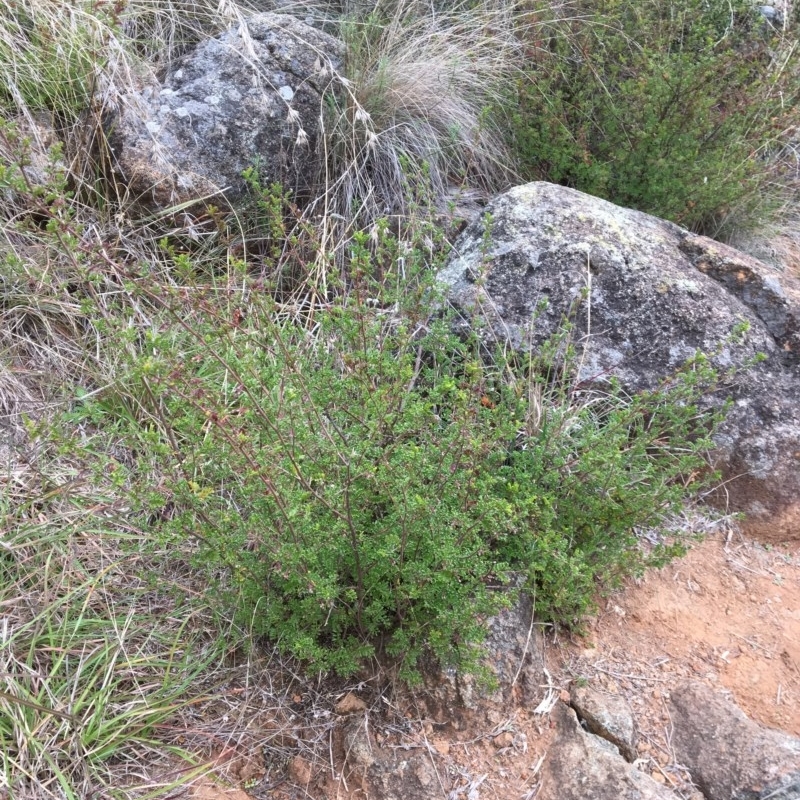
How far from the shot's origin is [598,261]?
3.27 meters

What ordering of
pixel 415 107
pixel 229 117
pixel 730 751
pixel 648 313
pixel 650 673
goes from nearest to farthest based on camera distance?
pixel 730 751, pixel 650 673, pixel 648 313, pixel 229 117, pixel 415 107

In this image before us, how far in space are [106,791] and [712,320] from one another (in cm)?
283

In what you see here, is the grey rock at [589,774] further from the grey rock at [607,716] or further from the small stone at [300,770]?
the small stone at [300,770]

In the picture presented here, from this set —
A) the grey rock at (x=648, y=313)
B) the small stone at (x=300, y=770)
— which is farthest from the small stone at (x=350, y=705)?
the grey rock at (x=648, y=313)

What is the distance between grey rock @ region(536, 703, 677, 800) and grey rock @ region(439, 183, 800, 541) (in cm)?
139

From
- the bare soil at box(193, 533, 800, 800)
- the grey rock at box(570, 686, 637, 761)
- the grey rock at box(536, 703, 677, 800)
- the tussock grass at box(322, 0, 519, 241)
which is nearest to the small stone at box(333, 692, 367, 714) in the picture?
the bare soil at box(193, 533, 800, 800)

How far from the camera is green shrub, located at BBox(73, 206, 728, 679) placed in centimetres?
196

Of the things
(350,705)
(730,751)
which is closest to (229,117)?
(350,705)

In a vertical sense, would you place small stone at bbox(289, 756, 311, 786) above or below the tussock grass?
below

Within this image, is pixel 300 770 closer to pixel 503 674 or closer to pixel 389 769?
pixel 389 769

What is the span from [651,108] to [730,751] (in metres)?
3.00

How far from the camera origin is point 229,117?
3.65m

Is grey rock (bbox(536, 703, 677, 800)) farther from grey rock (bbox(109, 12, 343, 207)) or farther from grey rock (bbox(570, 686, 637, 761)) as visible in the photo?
grey rock (bbox(109, 12, 343, 207))

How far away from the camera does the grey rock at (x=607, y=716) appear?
7.37 ft
